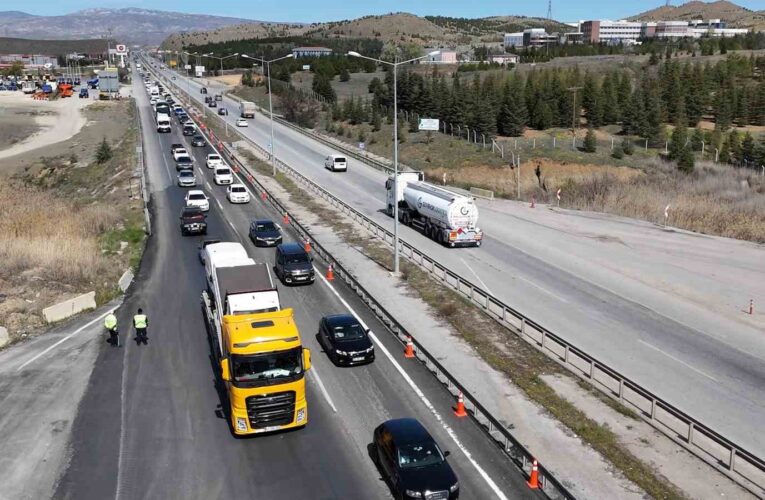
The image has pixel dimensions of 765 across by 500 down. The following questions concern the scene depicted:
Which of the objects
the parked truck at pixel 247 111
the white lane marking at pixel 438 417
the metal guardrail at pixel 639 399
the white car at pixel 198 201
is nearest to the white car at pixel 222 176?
the white car at pixel 198 201

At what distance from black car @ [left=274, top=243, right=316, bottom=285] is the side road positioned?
7.62 meters

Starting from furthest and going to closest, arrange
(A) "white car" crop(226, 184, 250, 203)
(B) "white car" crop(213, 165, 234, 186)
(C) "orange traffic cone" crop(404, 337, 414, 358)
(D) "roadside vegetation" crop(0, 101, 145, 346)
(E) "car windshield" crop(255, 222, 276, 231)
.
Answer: (B) "white car" crop(213, 165, 234, 186) < (A) "white car" crop(226, 184, 250, 203) < (E) "car windshield" crop(255, 222, 276, 231) < (D) "roadside vegetation" crop(0, 101, 145, 346) < (C) "orange traffic cone" crop(404, 337, 414, 358)

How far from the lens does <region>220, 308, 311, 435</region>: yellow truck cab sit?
1786 cm

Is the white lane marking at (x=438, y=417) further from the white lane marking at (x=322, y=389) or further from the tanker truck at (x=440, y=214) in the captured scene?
the tanker truck at (x=440, y=214)

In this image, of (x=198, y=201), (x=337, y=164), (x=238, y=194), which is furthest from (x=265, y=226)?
(x=337, y=164)

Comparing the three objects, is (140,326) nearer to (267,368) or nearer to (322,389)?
(322,389)

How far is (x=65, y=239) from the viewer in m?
38.8

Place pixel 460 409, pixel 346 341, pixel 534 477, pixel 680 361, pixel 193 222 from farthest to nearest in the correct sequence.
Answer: pixel 193 222, pixel 680 361, pixel 346 341, pixel 460 409, pixel 534 477

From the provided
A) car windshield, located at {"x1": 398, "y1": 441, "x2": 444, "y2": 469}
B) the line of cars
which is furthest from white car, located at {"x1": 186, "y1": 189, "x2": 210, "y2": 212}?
car windshield, located at {"x1": 398, "y1": 441, "x2": 444, "y2": 469}

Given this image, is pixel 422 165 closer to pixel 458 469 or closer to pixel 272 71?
pixel 458 469

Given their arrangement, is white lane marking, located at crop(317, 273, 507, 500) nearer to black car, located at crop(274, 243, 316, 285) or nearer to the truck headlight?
black car, located at crop(274, 243, 316, 285)

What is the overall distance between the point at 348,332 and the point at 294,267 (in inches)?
358

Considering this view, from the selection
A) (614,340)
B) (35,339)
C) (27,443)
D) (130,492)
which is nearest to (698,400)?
(614,340)

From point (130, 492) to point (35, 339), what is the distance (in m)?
13.4
